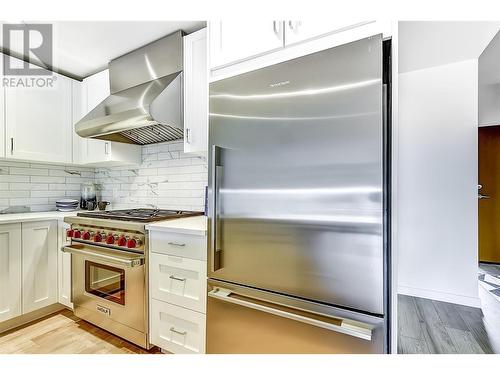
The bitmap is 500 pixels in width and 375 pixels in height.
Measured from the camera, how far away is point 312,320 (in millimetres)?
988

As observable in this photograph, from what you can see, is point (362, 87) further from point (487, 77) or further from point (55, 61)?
point (487, 77)

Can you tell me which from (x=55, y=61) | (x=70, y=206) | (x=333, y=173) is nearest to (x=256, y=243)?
(x=333, y=173)

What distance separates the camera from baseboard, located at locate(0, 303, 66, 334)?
74.0 inches

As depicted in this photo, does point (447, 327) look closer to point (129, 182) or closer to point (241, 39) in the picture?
point (241, 39)

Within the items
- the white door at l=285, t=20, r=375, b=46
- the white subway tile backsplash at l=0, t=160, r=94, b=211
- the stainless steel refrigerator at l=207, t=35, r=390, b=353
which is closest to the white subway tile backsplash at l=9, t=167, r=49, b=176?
the white subway tile backsplash at l=0, t=160, r=94, b=211

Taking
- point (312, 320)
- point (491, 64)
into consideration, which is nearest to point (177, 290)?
point (312, 320)

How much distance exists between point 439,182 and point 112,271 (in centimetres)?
304

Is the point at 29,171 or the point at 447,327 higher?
the point at 29,171

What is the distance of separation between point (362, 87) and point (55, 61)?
→ 8.64ft

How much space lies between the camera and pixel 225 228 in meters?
A: 1.23

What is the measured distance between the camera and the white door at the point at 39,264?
1.97 metres

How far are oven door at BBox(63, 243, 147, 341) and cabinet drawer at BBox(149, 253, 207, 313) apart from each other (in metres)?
0.10

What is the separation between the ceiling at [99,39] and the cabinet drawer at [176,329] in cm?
189

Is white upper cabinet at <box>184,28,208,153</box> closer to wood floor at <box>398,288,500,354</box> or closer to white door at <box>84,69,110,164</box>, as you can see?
white door at <box>84,69,110,164</box>
